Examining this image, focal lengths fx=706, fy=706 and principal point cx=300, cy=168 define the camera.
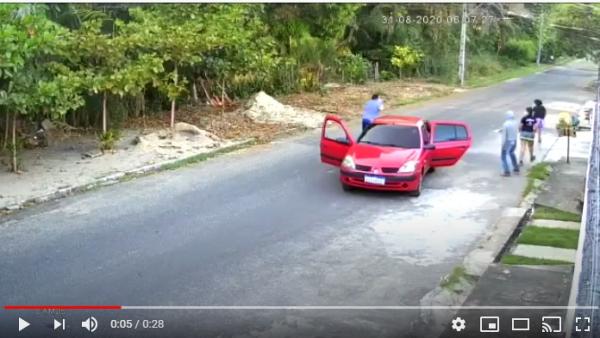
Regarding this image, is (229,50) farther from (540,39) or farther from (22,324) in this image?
(22,324)

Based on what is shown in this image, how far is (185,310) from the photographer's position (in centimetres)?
324

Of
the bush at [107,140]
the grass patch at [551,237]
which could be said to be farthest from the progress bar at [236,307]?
the bush at [107,140]

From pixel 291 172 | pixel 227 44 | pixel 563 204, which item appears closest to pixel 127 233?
pixel 291 172

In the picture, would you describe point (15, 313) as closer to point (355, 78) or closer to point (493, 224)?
point (493, 224)

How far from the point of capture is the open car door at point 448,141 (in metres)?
4.76

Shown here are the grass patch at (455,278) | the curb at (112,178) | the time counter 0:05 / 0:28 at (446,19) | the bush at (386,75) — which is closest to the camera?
the time counter 0:05 / 0:28 at (446,19)

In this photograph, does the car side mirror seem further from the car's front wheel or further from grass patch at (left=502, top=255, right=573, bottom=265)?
grass patch at (left=502, top=255, right=573, bottom=265)

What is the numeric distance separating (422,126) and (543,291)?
7.43ft

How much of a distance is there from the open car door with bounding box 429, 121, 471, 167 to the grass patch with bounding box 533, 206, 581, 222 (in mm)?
800

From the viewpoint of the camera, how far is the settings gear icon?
3.05 m

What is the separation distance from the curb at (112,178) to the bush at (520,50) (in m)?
4.15

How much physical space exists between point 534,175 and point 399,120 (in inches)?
45.9
